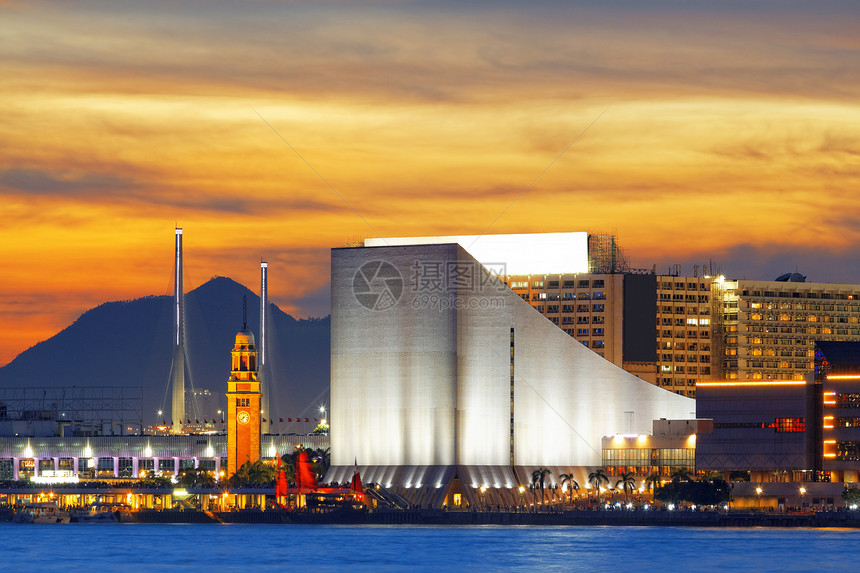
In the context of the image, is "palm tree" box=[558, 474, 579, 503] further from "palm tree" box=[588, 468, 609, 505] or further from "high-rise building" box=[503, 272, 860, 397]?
"high-rise building" box=[503, 272, 860, 397]

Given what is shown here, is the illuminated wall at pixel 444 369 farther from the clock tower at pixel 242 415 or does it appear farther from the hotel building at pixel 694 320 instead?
the hotel building at pixel 694 320

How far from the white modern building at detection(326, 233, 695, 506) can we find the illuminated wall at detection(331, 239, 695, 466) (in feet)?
0.27

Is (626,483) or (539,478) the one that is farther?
(626,483)

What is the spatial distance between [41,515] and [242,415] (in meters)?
19.7

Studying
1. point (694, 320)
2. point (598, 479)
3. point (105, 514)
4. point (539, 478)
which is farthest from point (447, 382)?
point (694, 320)

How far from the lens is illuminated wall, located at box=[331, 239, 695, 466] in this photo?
136m

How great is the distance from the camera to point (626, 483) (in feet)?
460

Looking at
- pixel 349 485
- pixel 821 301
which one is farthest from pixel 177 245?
pixel 821 301

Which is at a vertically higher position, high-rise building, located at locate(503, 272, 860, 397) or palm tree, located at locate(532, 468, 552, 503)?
high-rise building, located at locate(503, 272, 860, 397)

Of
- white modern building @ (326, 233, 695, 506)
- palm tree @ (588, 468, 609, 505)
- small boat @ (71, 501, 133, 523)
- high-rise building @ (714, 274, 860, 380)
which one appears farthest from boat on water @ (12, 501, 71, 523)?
high-rise building @ (714, 274, 860, 380)

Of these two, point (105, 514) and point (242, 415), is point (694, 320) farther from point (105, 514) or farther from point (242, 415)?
point (105, 514)

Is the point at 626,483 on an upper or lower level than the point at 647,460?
lower

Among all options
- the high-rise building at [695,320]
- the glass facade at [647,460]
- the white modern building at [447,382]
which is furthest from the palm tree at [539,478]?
the high-rise building at [695,320]

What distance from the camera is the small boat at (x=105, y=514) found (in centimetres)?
14288
